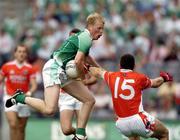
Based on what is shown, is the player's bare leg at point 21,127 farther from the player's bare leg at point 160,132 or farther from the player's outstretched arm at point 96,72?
the player's bare leg at point 160,132

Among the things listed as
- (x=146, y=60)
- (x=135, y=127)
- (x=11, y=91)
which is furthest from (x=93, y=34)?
(x=146, y=60)

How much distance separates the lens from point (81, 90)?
15.4 meters

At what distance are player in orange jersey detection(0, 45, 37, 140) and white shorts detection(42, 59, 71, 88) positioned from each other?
266 centimetres

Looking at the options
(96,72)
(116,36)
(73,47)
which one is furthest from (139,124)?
(116,36)

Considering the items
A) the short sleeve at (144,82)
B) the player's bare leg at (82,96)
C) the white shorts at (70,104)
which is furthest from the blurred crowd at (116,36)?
the player's bare leg at (82,96)

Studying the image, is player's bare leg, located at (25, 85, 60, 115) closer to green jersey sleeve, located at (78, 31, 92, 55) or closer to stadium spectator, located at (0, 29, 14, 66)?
green jersey sleeve, located at (78, 31, 92, 55)

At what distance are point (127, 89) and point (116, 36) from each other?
9.63 m

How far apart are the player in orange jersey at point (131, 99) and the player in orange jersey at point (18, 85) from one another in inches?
115

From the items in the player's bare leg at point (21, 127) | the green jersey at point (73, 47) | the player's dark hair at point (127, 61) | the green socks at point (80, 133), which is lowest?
the player's bare leg at point (21, 127)

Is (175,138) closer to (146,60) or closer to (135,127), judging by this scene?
(146,60)

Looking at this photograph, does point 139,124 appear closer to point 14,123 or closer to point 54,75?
point 54,75

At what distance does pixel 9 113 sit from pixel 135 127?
3668 mm

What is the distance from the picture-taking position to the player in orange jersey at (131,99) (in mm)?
15578

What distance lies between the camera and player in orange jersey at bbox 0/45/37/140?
59.6 feet
